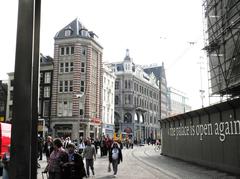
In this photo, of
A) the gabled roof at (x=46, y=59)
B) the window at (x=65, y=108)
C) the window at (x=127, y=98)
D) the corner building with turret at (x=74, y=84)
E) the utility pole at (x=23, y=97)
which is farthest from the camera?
the window at (x=127, y=98)

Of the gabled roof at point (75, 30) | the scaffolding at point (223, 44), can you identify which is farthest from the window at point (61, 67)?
the scaffolding at point (223, 44)

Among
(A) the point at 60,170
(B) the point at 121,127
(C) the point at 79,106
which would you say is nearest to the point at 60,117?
(C) the point at 79,106

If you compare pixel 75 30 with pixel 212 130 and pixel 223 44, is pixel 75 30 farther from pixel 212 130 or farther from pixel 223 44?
pixel 212 130

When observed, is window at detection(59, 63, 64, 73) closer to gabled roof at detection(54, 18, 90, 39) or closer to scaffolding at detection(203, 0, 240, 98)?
gabled roof at detection(54, 18, 90, 39)

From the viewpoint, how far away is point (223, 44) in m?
25.2

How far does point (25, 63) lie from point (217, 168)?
16.5 meters

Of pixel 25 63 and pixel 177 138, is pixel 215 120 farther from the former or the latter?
pixel 25 63

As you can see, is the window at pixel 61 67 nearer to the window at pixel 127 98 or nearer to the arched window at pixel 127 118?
the window at pixel 127 98

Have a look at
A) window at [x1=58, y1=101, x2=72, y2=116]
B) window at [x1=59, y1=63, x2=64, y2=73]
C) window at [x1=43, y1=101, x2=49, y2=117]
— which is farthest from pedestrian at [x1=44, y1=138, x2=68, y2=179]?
window at [x1=43, y1=101, x2=49, y2=117]

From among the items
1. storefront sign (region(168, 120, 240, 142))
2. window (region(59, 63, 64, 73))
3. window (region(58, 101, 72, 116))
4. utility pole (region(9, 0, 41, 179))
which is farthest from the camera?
window (region(59, 63, 64, 73))

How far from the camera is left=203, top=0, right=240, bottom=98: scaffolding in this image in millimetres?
22938

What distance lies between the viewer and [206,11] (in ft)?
95.6

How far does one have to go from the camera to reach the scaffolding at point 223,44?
75.3 feet

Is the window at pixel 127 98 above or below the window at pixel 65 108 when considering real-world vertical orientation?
above
